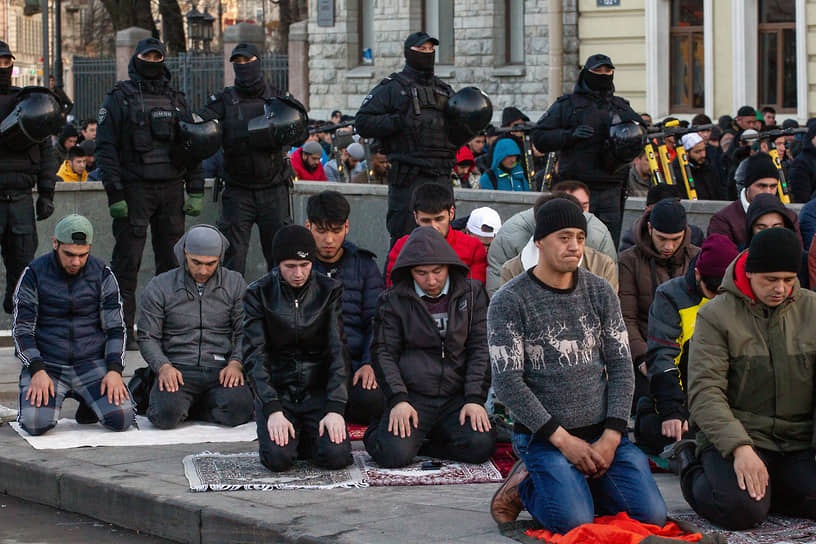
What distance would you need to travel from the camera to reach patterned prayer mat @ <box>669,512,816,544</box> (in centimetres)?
632

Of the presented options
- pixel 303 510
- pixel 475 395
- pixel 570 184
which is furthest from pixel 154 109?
pixel 303 510

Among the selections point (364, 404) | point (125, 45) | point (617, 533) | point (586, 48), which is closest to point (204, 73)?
point (125, 45)

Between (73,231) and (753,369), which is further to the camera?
(73,231)

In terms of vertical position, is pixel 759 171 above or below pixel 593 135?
below

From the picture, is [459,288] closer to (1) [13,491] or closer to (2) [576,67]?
(1) [13,491]

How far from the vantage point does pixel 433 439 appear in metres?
8.31

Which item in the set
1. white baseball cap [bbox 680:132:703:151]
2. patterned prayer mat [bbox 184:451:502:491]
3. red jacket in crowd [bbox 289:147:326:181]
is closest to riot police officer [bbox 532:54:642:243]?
white baseball cap [bbox 680:132:703:151]

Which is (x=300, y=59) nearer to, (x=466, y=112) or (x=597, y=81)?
(x=597, y=81)

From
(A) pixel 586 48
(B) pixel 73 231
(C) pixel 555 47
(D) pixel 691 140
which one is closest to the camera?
(B) pixel 73 231

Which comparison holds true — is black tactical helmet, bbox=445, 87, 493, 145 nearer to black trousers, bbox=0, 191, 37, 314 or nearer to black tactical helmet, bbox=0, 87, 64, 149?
black tactical helmet, bbox=0, 87, 64, 149

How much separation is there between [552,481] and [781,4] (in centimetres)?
1768

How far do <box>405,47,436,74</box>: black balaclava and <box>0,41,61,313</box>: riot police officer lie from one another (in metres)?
2.69

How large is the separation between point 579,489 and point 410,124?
5.77m

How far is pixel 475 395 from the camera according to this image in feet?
26.8
